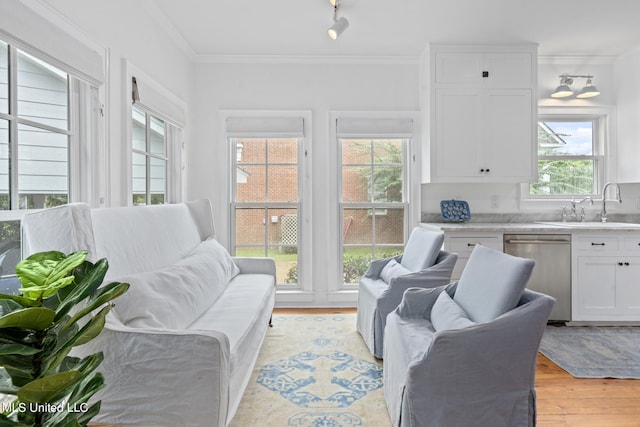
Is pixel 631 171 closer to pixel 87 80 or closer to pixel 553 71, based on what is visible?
pixel 553 71

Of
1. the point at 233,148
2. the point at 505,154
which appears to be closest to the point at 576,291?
the point at 505,154

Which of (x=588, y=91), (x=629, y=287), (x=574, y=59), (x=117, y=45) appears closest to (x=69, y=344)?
(x=117, y=45)

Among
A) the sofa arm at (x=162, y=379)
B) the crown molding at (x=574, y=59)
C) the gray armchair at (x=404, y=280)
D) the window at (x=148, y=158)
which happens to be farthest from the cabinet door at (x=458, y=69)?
the sofa arm at (x=162, y=379)

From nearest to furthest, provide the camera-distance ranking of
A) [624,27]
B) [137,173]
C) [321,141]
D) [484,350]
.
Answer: [484,350]
[137,173]
[624,27]
[321,141]

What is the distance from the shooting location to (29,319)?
879 millimetres

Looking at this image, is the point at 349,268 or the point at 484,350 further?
the point at 349,268

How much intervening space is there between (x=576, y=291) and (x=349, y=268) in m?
2.12

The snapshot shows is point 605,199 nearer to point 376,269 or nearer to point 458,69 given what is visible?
point 458,69

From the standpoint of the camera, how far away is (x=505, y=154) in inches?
150

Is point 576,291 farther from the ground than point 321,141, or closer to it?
closer to it

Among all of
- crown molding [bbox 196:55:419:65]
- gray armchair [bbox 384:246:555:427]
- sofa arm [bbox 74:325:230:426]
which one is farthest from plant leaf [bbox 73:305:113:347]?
crown molding [bbox 196:55:419:65]

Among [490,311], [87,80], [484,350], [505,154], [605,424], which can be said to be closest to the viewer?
[484,350]

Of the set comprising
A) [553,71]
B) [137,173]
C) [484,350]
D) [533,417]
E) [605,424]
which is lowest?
[605,424]

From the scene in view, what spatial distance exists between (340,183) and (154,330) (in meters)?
2.86
